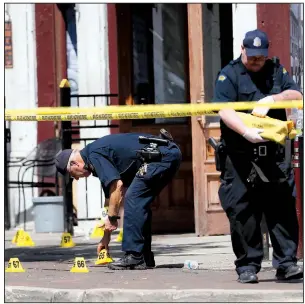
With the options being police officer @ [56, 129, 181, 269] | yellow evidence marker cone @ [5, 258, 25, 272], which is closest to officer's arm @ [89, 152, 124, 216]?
police officer @ [56, 129, 181, 269]

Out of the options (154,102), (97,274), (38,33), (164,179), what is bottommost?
→ (97,274)

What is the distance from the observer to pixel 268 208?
32.4 ft

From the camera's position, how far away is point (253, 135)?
373 inches

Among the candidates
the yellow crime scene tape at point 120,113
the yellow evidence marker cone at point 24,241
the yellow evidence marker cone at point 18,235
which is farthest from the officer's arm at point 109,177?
the yellow evidence marker cone at point 18,235

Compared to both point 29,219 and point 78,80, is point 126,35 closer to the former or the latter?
point 78,80

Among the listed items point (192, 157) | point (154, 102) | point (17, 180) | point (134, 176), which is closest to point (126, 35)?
point (154, 102)

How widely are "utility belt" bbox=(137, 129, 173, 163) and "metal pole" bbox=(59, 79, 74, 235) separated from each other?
420 centimetres

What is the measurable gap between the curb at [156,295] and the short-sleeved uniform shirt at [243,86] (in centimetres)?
125

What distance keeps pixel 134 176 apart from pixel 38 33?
7.13 metres

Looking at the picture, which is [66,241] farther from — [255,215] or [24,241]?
[255,215]

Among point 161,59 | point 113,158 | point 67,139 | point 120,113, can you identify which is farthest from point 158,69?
point 113,158

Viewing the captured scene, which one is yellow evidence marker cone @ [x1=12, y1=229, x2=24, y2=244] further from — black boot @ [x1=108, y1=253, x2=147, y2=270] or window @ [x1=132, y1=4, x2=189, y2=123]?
black boot @ [x1=108, y1=253, x2=147, y2=270]

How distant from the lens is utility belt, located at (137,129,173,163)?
11163mm

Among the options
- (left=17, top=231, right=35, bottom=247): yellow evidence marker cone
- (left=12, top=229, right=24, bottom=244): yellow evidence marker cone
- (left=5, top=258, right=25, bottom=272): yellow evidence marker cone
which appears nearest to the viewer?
(left=5, top=258, right=25, bottom=272): yellow evidence marker cone
